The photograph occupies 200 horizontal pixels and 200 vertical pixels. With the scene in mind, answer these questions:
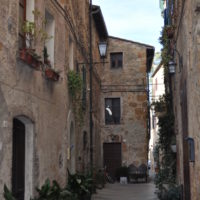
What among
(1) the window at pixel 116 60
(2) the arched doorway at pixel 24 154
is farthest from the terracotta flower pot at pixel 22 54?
(1) the window at pixel 116 60

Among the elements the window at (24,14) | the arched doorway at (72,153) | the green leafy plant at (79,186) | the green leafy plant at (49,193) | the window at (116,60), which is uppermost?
the window at (116,60)

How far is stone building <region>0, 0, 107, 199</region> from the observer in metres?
6.04

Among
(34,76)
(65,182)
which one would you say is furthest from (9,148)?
(65,182)

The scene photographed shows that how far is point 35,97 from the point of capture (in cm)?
747

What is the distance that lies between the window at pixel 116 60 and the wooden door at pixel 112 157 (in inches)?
170

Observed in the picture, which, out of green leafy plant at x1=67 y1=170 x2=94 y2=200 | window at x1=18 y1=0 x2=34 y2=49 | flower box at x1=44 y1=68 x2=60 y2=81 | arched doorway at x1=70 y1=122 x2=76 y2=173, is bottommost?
green leafy plant at x1=67 y1=170 x2=94 y2=200

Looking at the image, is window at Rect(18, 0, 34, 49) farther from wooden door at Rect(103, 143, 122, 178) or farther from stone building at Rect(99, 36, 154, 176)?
wooden door at Rect(103, 143, 122, 178)

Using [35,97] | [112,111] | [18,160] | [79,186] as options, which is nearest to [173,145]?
[79,186]

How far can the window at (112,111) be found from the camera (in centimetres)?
2039

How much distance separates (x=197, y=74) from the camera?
18.3 feet

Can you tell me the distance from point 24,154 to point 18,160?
239mm

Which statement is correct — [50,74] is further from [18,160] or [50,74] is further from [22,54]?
[18,160]

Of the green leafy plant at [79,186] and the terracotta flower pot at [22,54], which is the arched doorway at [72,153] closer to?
the green leafy plant at [79,186]

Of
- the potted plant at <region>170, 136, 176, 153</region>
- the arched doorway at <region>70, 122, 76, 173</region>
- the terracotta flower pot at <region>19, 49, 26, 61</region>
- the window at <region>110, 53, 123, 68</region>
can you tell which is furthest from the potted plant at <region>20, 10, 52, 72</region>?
the window at <region>110, 53, 123, 68</region>
